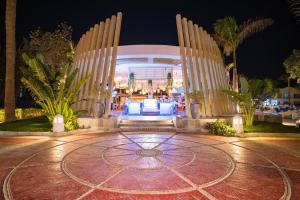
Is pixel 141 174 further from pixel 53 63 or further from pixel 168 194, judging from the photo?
pixel 53 63

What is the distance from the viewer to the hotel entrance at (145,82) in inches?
587

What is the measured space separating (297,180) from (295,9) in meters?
4.67

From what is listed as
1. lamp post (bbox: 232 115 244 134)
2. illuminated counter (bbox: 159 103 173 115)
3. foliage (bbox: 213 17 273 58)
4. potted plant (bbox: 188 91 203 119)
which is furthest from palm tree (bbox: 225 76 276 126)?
foliage (bbox: 213 17 273 58)

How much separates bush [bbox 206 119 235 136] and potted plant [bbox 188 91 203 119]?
86 cm

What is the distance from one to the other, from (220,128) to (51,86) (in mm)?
8862

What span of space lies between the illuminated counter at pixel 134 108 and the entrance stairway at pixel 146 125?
14.7 feet

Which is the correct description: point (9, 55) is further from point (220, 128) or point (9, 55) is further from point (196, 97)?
point (220, 128)

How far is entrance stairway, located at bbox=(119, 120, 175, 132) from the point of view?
11.9m

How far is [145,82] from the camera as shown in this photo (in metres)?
28.0

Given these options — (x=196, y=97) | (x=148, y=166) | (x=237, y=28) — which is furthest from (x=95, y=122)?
(x=237, y=28)

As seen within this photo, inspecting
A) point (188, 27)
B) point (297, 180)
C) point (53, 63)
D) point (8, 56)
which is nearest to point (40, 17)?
point (53, 63)

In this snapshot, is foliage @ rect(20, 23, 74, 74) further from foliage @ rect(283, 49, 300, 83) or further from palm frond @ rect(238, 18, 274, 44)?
foliage @ rect(283, 49, 300, 83)

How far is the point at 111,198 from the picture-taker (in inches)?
152

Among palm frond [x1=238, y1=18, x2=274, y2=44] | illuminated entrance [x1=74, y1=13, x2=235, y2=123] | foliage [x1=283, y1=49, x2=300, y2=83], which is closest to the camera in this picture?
illuminated entrance [x1=74, y1=13, x2=235, y2=123]
